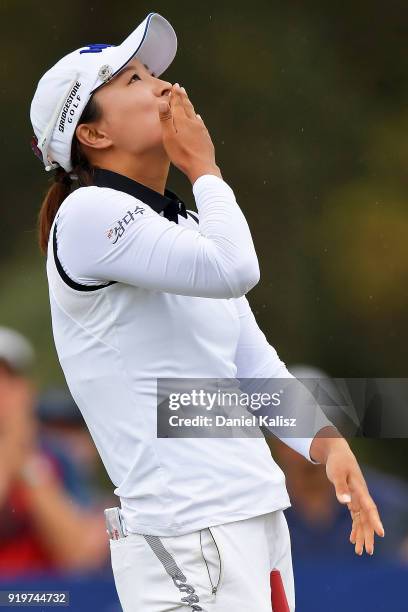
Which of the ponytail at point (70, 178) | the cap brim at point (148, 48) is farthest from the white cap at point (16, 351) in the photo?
the cap brim at point (148, 48)

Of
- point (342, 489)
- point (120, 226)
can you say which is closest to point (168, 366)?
point (120, 226)

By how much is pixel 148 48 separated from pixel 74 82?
16cm

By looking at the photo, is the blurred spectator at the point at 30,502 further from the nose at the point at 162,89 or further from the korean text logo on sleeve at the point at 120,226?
the korean text logo on sleeve at the point at 120,226

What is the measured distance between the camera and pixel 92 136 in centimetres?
201

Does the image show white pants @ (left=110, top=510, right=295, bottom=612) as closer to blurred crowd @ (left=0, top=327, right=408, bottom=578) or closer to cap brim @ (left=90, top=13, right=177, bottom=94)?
cap brim @ (left=90, top=13, right=177, bottom=94)

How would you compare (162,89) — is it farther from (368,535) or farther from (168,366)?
(368,535)

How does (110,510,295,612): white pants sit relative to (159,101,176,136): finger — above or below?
below

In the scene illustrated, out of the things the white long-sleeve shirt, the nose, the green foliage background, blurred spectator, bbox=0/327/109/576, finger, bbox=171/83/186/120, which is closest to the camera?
the white long-sleeve shirt

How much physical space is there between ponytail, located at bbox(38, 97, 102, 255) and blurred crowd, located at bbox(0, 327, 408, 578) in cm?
155

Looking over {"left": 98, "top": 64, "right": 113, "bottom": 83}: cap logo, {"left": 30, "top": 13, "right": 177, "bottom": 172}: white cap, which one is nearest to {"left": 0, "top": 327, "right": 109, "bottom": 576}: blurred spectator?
{"left": 30, "top": 13, "right": 177, "bottom": 172}: white cap

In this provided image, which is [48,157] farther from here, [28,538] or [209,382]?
[28,538]

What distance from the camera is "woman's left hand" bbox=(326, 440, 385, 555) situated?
184cm

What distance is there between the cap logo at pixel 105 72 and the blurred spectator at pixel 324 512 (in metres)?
1.86

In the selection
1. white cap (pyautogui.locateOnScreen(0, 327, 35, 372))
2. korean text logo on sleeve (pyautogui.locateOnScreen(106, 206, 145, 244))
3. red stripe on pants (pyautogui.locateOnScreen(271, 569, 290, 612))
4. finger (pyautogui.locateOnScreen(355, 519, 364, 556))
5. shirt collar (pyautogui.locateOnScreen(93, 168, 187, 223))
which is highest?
white cap (pyautogui.locateOnScreen(0, 327, 35, 372))
